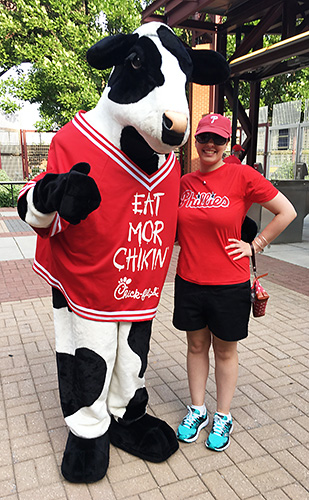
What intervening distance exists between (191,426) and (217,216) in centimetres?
127

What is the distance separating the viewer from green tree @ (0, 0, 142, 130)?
1422cm

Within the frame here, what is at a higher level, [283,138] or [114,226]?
[283,138]

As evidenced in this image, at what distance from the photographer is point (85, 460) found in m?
2.21

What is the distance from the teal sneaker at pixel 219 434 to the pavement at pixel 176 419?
0.04 m

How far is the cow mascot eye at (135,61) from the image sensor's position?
73.6 inches

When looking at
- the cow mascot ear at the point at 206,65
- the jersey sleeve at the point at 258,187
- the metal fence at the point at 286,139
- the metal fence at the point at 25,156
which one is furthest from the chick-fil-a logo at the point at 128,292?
the metal fence at the point at 25,156

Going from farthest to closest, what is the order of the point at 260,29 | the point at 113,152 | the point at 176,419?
the point at 260,29 < the point at 176,419 < the point at 113,152

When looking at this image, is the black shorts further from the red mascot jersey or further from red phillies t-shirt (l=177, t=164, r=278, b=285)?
the red mascot jersey

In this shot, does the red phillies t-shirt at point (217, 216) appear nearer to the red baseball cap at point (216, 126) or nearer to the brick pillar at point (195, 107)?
the red baseball cap at point (216, 126)

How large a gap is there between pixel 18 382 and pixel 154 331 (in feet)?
4.59

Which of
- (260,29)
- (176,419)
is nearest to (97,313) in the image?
(176,419)

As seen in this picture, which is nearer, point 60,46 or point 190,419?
point 190,419

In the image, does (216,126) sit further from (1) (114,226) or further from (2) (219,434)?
(2) (219,434)

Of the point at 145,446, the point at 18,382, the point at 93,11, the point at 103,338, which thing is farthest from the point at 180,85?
the point at 93,11
